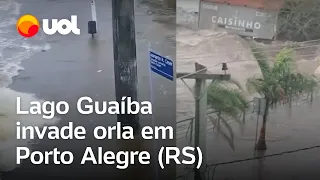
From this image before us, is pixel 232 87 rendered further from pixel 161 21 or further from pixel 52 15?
pixel 52 15

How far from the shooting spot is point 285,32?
1814 mm

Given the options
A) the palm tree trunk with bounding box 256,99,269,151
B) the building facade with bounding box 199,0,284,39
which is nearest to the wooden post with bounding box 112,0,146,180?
the building facade with bounding box 199,0,284,39

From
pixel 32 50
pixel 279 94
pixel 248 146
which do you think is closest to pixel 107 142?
pixel 32 50

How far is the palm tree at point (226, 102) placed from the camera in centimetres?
188

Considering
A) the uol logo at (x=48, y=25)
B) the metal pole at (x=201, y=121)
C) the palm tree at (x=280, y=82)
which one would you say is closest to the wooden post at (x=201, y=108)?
the metal pole at (x=201, y=121)

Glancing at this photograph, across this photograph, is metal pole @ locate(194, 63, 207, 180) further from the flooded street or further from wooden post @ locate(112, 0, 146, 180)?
wooden post @ locate(112, 0, 146, 180)

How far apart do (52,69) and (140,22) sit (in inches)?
17.7

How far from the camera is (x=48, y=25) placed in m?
1.72

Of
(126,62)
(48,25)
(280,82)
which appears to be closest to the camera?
(48,25)

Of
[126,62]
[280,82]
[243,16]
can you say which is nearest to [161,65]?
[126,62]

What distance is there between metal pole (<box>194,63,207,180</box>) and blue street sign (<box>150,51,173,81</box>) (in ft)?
0.41

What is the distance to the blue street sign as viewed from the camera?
187 centimetres

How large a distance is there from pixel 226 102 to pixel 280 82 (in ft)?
0.82

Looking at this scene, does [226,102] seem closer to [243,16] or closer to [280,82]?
[280,82]
